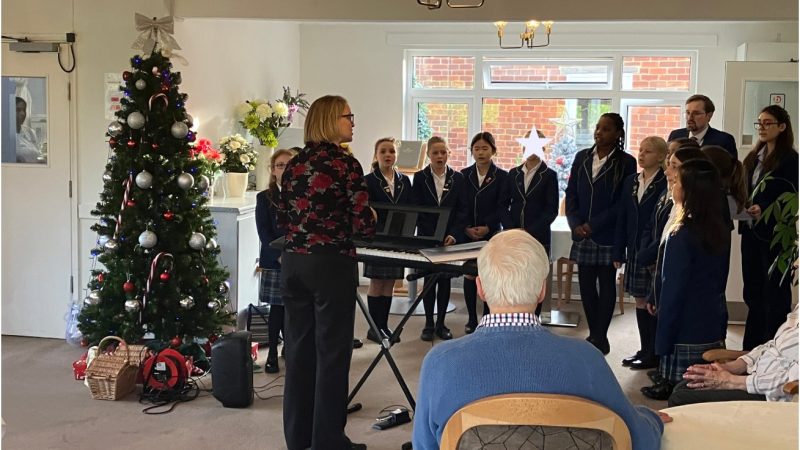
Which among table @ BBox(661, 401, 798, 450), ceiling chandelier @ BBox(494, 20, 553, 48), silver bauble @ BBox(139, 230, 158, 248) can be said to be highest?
ceiling chandelier @ BBox(494, 20, 553, 48)

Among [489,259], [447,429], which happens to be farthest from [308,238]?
[447,429]

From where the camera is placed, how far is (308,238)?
338cm

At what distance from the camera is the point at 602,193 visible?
5473mm

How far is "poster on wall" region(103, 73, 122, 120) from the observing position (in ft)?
18.1

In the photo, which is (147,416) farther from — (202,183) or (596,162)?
(596,162)

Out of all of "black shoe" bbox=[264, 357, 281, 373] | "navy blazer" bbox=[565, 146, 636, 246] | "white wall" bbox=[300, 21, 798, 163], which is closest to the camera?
"black shoe" bbox=[264, 357, 281, 373]

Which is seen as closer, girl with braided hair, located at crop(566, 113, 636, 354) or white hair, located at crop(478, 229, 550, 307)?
white hair, located at crop(478, 229, 550, 307)

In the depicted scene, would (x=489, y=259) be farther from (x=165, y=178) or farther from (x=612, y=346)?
(x=612, y=346)

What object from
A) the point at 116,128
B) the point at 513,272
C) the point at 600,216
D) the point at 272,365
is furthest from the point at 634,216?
the point at 513,272

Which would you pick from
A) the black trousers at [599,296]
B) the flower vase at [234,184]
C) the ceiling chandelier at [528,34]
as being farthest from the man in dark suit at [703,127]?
the flower vase at [234,184]

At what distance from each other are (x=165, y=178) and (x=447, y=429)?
349cm

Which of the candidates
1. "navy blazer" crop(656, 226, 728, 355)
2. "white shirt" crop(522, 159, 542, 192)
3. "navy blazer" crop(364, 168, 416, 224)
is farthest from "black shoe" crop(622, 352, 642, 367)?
"navy blazer" crop(364, 168, 416, 224)

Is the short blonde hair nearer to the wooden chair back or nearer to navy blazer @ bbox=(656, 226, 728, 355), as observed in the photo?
navy blazer @ bbox=(656, 226, 728, 355)

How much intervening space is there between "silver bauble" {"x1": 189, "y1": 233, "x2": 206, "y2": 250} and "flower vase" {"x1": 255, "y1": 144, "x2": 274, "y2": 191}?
2.24 m
